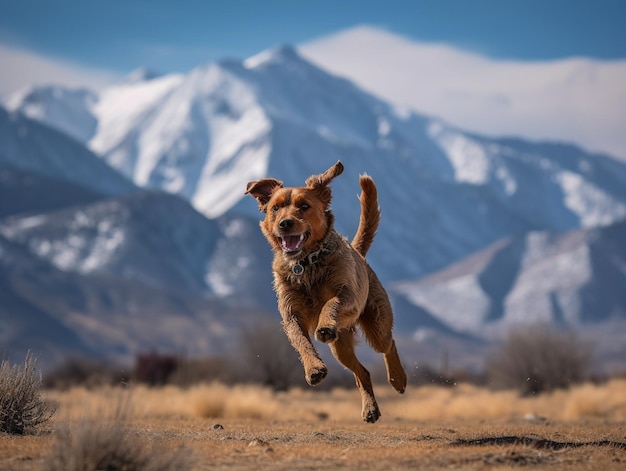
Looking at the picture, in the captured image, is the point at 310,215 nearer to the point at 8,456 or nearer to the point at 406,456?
the point at 406,456

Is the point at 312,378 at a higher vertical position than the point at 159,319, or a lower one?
lower

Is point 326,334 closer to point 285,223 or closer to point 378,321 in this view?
point 285,223

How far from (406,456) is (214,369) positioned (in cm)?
4658

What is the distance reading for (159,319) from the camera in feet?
534

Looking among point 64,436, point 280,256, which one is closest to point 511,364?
point 280,256

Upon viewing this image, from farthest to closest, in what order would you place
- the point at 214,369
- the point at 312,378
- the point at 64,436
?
the point at 214,369 → the point at 312,378 → the point at 64,436

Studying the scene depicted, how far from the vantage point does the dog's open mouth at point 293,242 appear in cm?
1039

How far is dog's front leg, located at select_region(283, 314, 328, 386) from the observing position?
9573 mm

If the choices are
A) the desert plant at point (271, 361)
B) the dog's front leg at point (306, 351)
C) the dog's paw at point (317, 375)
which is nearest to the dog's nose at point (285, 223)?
the dog's front leg at point (306, 351)

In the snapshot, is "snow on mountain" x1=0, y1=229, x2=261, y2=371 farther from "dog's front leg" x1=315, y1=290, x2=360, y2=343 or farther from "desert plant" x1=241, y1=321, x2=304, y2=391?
"dog's front leg" x1=315, y1=290, x2=360, y2=343

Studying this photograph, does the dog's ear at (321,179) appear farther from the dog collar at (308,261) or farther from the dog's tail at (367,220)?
the dog's tail at (367,220)

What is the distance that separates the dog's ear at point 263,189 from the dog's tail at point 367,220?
1.60m

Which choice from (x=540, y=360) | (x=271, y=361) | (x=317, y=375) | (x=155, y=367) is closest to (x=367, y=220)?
(x=317, y=375)

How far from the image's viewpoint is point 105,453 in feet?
25.7
